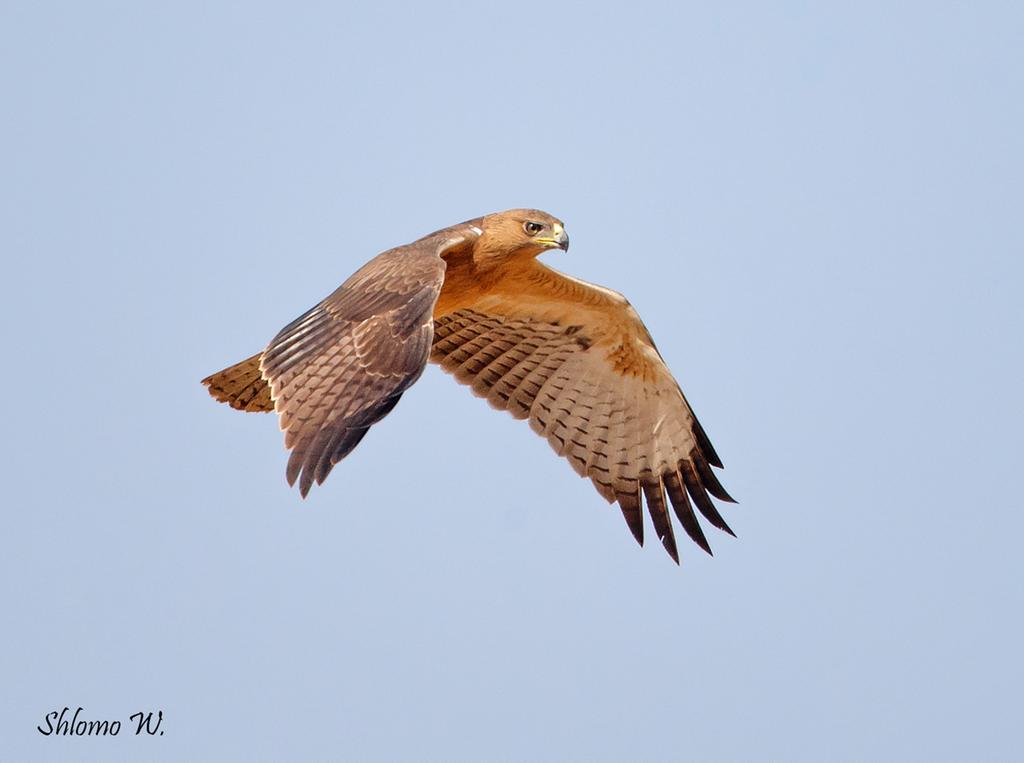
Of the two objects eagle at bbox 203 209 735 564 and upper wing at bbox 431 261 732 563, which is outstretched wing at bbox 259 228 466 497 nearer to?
eagle at bbox 203 209 735 564

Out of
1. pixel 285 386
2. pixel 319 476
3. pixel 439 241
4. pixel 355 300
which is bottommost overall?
pixel 319 476

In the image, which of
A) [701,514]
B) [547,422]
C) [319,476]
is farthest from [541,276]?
[319,476]

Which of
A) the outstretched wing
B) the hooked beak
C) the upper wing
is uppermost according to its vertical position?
the hooked beak

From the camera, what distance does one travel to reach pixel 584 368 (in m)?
11.4

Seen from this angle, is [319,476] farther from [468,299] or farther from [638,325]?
[638,325]

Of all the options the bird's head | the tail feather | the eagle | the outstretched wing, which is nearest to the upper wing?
the eagle

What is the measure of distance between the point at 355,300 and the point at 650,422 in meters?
2.93

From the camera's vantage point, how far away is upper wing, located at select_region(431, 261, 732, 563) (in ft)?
36.6

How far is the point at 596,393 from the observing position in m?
11.4

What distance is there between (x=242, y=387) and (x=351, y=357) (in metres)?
1.76

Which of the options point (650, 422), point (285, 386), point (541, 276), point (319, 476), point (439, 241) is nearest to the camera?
point (319, 476)

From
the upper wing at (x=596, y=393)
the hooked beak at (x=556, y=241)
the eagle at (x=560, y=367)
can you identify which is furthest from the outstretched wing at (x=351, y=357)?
the upper wing at (x=596, y=393)

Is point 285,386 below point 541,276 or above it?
below

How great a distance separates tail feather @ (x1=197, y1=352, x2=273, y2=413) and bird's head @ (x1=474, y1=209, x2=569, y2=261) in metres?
1.63
